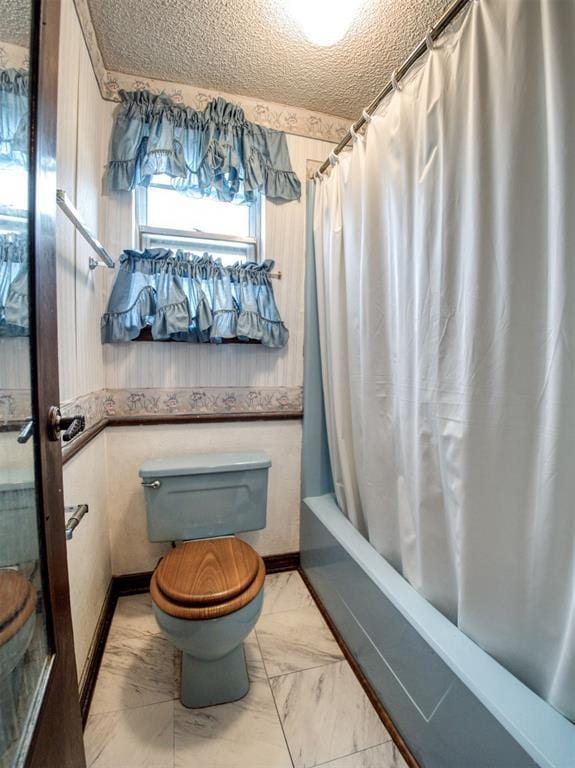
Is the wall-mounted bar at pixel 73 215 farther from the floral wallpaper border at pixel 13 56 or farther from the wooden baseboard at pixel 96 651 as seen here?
the wooden baseboard at pixel 96 651

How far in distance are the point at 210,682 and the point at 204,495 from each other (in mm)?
615

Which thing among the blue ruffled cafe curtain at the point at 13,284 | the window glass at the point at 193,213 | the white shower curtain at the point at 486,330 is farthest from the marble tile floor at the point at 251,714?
the window glass at the point at 193,213

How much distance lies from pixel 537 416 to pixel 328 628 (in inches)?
49.3

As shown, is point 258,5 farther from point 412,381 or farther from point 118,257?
point 412,381

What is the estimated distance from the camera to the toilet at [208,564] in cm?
103

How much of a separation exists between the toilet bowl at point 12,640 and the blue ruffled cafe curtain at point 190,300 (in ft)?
3.50

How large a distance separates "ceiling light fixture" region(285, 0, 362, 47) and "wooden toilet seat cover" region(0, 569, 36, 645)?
174cm

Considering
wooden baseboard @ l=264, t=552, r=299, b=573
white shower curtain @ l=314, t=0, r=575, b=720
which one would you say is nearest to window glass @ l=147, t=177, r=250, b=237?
white shower curtain @ l=314, t=0, r=575, b=720

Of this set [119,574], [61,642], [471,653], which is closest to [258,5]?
[61,642]

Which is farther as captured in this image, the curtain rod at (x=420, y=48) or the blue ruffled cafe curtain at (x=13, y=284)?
the curtain rod at (x=420, y=48)

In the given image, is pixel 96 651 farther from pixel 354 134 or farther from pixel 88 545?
pixel 354 134

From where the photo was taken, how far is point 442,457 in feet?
3.10

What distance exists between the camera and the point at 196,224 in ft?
5.41

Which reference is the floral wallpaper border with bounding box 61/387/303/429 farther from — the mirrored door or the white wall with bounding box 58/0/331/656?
the mirrored door
